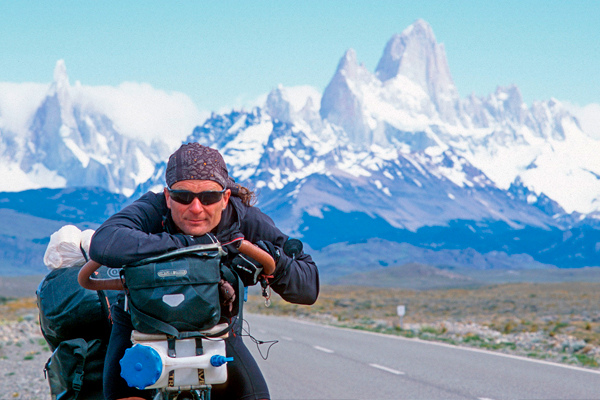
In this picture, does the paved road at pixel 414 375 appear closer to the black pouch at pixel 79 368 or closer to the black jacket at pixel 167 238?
the black pouch at pixel 79 368

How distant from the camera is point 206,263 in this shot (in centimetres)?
285

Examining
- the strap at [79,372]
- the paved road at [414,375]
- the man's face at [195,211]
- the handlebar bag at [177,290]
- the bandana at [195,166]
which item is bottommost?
the paved road at [414,375]

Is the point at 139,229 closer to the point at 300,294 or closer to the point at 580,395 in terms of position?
the point at 300,294

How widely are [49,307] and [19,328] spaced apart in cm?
2224

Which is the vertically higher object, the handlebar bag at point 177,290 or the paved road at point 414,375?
the handlebar bag at point 177,290

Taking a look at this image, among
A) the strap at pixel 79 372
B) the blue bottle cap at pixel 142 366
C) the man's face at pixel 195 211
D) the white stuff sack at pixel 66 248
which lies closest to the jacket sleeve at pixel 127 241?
the man's face at pixel 195 211

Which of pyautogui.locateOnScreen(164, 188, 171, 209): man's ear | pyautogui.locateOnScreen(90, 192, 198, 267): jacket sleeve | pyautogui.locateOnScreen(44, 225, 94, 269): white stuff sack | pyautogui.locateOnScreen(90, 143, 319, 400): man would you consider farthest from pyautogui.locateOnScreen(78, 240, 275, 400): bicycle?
pyautogui.locateOnScreen(44, 225, 94, 269): white stuff sack

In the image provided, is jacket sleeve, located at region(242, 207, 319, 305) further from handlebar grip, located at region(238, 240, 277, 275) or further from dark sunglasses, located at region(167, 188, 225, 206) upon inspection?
dark sunglasses, located at region(167, 188, 225, 206)

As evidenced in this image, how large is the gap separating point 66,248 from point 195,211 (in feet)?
4.05

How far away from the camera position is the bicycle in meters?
2.78

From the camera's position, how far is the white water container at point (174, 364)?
2773 millimetres

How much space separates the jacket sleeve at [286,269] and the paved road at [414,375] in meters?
5.84

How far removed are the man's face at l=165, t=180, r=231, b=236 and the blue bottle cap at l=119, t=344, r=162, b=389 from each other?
61cm

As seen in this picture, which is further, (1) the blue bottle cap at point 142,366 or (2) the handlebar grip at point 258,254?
(2) the handlebar grip at point 258,254
